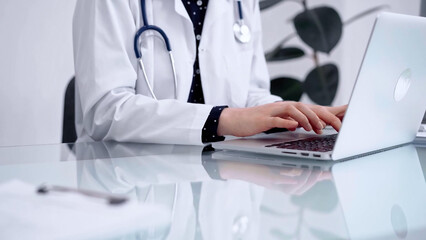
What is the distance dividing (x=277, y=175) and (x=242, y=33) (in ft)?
2.87

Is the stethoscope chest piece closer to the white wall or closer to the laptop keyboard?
the laptop keyboard

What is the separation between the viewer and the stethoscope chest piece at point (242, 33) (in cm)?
159

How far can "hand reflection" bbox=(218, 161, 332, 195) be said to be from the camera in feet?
2.32

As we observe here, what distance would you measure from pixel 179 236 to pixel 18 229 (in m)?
0.14

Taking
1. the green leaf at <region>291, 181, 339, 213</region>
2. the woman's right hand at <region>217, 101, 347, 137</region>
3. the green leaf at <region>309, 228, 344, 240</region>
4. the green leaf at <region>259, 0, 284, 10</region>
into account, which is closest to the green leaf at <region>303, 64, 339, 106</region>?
the green leaf at <region>259, 0, 284, 10</region>

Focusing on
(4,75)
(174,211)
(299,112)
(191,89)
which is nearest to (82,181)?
(174,211)

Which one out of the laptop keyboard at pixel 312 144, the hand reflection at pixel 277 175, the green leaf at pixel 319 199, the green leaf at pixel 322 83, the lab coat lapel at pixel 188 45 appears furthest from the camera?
the green leaf at pixel 322 83

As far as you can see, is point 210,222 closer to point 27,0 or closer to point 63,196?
point 63,196

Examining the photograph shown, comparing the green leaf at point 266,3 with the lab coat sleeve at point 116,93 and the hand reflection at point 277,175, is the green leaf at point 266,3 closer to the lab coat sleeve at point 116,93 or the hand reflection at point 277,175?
the lab coat sleeve at point 116,93

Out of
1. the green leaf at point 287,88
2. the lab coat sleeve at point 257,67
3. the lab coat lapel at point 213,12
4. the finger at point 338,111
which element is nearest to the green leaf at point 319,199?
the finger at point 338,111

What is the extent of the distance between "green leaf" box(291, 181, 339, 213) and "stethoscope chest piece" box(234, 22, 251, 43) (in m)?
0.93

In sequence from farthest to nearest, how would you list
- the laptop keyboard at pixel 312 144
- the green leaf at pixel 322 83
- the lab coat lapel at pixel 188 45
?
1. the green leaf at pixel 322 83
2. the lab coat lapel at pixel 188 45
3. the laptop keyboard at pixel 312 144

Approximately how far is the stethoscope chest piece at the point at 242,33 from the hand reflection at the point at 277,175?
77 cm

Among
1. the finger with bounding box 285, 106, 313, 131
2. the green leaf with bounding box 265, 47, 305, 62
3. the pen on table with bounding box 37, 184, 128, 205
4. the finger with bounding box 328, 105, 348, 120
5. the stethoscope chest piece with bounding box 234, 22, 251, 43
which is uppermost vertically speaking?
the pen on table with bounding box 37, 184, 128, 205
